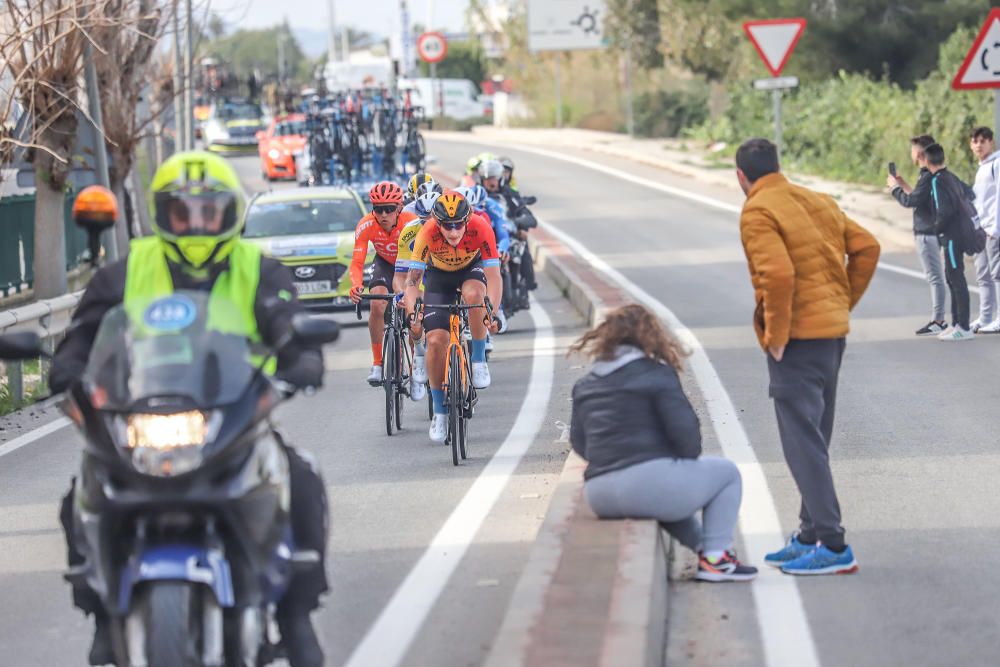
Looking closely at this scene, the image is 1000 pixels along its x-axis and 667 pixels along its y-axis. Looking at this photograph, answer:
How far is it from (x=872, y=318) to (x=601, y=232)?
14143 mm

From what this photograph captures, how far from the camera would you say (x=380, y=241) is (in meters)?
14.3

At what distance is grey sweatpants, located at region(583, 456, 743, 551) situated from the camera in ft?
25.0

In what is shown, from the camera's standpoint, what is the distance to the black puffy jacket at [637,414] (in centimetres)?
758

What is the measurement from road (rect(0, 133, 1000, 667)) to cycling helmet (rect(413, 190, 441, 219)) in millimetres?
1516

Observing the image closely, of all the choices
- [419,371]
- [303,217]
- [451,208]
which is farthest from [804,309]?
[303,217]

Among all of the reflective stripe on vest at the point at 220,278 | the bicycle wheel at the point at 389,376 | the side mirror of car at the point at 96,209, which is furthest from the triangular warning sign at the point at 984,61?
the side mirror of car at the point at 96,209

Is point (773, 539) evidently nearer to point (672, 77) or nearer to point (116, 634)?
point (116, 634)

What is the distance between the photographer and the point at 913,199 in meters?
16.1

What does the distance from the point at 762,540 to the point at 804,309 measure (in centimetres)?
127

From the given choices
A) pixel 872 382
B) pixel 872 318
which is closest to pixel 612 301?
pixel 872 318

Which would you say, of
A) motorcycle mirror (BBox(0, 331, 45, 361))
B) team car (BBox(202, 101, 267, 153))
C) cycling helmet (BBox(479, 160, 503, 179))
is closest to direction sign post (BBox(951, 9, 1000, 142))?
cycling helmet (BBox(479, 160, 503, 179))

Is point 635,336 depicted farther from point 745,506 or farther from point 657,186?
point 657,186

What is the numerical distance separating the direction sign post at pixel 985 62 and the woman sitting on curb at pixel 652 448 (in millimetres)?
12320

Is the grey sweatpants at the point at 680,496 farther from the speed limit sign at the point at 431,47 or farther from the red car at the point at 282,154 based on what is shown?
the speed limit sign at the point at 431,47
